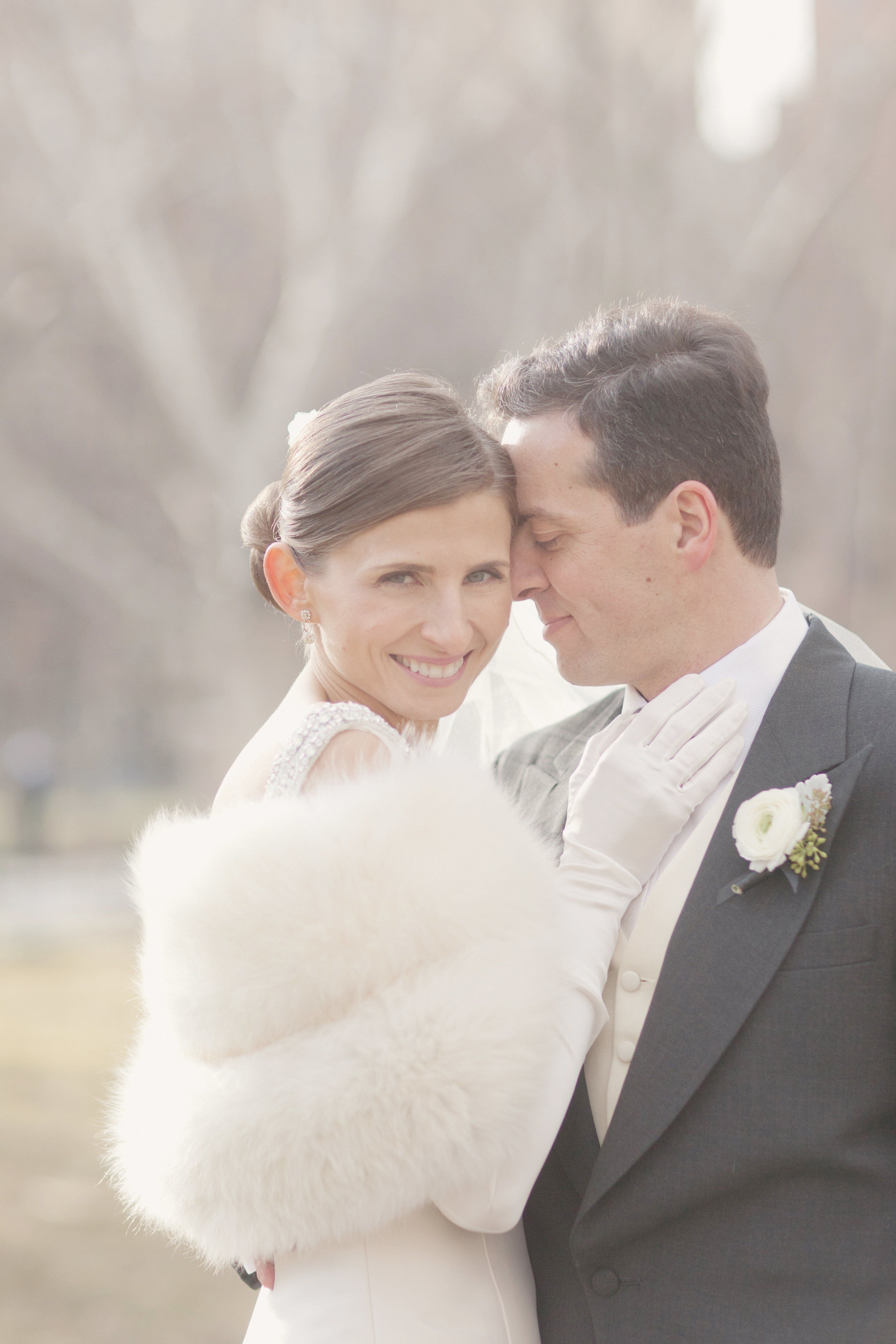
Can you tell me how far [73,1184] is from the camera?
210 inches

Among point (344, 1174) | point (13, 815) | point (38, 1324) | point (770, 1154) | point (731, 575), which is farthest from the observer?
point (13, 815)

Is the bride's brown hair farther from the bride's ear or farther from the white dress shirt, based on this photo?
the white dress shirt

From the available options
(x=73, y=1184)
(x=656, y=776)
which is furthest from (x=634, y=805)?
(x=73, y=1184)

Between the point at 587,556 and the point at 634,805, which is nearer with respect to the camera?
the point at 634,805

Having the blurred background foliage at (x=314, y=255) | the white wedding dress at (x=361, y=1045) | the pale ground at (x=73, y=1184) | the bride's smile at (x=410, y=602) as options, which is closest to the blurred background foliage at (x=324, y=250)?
the blurred background foliage at (x=314, y=255)

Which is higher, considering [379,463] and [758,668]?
[379,463]

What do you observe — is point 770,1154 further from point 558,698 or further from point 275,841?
point 558,698

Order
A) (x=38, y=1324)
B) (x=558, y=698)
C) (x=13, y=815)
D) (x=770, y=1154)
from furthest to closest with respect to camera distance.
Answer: (x=13, y=815), (x=38, y=1324), (x=558, y=698), (x=770, y=1154)

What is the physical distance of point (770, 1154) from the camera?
60.3 inches

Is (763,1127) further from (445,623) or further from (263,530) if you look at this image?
(263,530)

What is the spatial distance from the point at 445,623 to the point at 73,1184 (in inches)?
179

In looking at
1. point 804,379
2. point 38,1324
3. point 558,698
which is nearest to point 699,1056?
point 558,698

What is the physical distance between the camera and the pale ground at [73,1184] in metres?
4.46

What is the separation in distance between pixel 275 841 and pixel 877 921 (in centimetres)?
80
